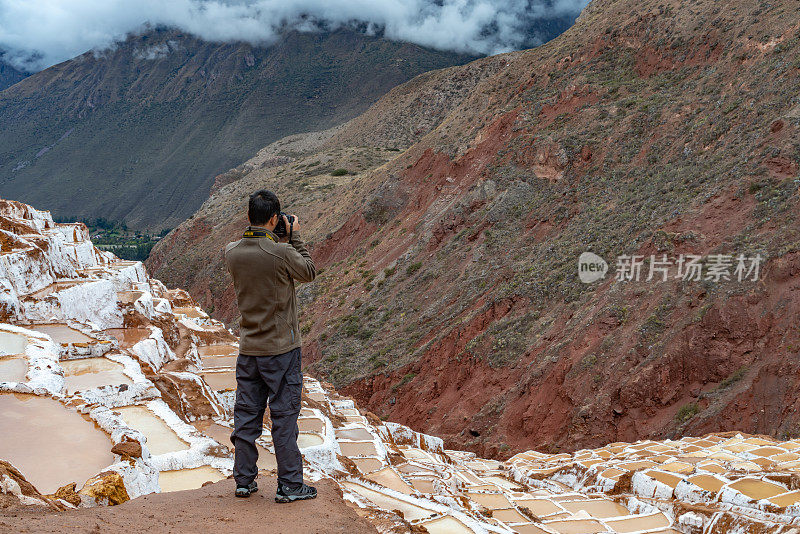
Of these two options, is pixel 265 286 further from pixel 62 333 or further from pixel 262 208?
pixel 62 333

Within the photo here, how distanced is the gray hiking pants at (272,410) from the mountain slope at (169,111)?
107612 millimetres

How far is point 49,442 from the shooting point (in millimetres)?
5012

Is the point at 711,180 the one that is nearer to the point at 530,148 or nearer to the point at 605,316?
the point at 605,316

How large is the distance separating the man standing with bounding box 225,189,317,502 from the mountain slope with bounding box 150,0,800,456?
11000 millimetres

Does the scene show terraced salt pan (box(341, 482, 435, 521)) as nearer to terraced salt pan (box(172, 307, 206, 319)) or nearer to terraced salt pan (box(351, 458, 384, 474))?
terraced salt pan (box(351, 458, 384, 474))

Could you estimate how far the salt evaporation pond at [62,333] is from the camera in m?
9.13

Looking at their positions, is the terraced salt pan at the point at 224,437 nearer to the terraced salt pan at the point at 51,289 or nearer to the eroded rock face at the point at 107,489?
the eroded rock face at the point at 107,489

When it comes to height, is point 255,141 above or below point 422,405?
above

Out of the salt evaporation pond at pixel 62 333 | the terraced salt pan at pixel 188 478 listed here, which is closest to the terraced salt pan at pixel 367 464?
the terraced salt pan at pixel 188 478

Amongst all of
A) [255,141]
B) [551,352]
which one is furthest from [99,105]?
[551,352]

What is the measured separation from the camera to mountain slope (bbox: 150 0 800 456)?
45.4 feet

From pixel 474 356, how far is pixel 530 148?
38.9ft

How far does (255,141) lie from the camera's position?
11644 cm

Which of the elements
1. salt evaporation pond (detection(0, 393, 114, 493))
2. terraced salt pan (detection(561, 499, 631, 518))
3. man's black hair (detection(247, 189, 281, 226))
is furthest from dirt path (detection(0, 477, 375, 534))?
terraced salt pan (detection(561, 499, 631, 518))
